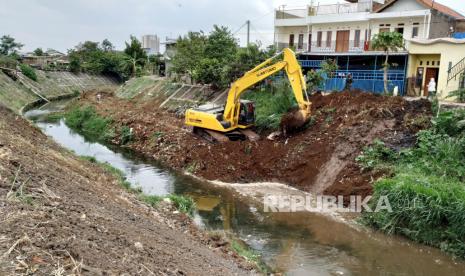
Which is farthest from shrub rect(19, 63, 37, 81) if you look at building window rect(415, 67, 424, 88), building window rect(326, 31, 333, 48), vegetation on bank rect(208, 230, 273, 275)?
vegetation on bank rect(208, 230, 273, 275)

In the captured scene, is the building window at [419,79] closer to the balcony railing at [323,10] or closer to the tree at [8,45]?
the balcony railing at [323,10]

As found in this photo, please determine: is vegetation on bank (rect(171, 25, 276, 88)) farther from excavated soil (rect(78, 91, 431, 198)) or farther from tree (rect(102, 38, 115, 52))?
tree (rect(102, 38, 115, 52))

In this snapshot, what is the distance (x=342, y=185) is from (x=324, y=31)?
22.5 meters

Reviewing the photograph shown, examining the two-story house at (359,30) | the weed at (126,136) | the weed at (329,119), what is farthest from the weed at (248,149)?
the two-story house at (359,30)

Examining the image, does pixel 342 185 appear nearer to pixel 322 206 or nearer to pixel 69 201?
pixel 322 206

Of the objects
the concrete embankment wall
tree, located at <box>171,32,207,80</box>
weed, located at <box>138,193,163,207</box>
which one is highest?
tree, located at <box>171,32,207,80</box>

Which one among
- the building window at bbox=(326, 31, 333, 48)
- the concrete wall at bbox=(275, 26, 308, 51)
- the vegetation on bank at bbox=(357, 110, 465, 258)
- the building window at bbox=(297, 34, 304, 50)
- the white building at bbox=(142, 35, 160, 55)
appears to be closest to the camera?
the vegetation on bank at bbox=(357, 110, 465, 258)

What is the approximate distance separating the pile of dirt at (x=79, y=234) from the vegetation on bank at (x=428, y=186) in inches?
195

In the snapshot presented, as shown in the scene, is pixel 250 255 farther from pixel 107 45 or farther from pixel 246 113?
pixel 107 45

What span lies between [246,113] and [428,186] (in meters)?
9.30

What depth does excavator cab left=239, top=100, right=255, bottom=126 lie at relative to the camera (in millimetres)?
18453

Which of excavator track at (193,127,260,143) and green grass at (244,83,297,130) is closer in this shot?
excavator track at (193,127,260,143)

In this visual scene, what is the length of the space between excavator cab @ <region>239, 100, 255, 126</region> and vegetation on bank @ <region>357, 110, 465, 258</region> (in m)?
5.97

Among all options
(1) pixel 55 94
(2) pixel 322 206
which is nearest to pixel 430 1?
(2) pixel 322 206
